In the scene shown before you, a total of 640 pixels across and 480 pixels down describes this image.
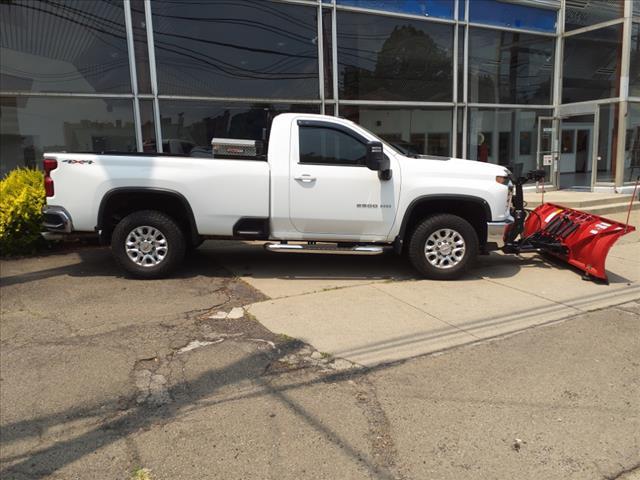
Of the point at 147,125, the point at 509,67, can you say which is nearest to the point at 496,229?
the point at 147,125

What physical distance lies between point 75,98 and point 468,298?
8.46 metres

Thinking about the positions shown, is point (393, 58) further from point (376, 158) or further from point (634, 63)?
point (376, 158)

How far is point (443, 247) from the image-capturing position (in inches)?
263

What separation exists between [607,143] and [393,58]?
247 inches

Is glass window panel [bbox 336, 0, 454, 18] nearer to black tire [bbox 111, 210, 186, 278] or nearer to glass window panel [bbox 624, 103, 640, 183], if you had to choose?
glass window panel [bbox 624, 103, 640, 183]

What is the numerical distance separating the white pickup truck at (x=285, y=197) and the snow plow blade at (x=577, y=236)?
111 centimetres

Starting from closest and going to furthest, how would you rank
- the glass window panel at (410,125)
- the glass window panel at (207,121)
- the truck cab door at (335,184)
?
1. the truck cab door at (335,184)
2. the glass window panel at (207,121)
3. the glass window panel at (410,125)

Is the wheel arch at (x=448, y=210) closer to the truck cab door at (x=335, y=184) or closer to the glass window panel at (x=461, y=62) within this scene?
the truck cab door at (x=335, y=184)

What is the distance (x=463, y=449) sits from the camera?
319 centimetres

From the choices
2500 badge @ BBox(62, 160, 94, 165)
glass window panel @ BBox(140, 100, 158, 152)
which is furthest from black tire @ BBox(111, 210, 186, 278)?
glass window panel @ BBox(140, 100, 158, 152)

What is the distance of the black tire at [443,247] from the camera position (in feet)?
21.6

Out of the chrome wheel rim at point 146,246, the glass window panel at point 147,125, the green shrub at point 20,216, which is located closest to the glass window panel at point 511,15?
the glass window panel at point 147,125

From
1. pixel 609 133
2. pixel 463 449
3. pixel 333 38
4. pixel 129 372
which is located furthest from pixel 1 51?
pixel 609 133

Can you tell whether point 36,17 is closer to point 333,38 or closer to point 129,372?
point 333,38
